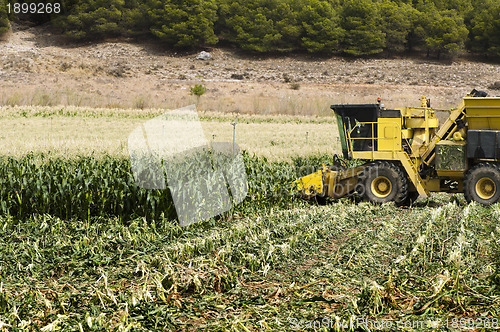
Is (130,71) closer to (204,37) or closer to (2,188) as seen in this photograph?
(204,37)

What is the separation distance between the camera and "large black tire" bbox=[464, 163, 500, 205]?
10.1m

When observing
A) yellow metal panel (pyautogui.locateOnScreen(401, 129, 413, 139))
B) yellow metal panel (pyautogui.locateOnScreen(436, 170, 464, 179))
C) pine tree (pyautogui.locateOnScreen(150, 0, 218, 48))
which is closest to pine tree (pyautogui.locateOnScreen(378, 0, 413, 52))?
pine tree (pyautogui.locateOnScreen(150, 0, 218, 48))

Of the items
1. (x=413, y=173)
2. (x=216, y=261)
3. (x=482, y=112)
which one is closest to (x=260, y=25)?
(x=413, y=173)

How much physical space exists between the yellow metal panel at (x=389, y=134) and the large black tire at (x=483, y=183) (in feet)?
4.83

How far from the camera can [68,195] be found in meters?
8.75

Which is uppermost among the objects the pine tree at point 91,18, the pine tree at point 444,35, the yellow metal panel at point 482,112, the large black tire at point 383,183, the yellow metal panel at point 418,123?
the pine tree at point 91,18

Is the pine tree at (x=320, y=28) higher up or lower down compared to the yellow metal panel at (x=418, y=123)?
higher up

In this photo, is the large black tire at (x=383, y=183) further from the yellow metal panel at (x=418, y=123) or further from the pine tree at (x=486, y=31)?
the pine tree at (x=486, y=31)

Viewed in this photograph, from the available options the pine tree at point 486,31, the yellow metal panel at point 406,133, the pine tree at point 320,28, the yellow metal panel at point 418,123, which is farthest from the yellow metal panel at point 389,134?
the pine tree at point 486,31

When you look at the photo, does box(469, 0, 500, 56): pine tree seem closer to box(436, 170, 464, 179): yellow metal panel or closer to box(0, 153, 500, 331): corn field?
box(436, 170, 464, 179): yellow metal panel

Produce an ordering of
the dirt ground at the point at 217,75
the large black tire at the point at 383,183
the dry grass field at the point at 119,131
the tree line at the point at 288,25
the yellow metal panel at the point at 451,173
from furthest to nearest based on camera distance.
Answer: the tree line at the point at 288,25
the dirt ground at the point at 217,75
the dry grass field at the point at 119,131
the large black tire at the point at 383,183
the yellow metal panel at the point at 451,173

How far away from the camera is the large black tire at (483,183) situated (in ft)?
33.2

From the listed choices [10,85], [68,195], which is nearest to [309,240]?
[68,195]

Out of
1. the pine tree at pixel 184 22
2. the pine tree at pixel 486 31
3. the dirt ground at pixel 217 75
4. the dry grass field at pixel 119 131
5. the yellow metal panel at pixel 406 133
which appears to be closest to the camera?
the yellow metal panel at pixel 406 133
